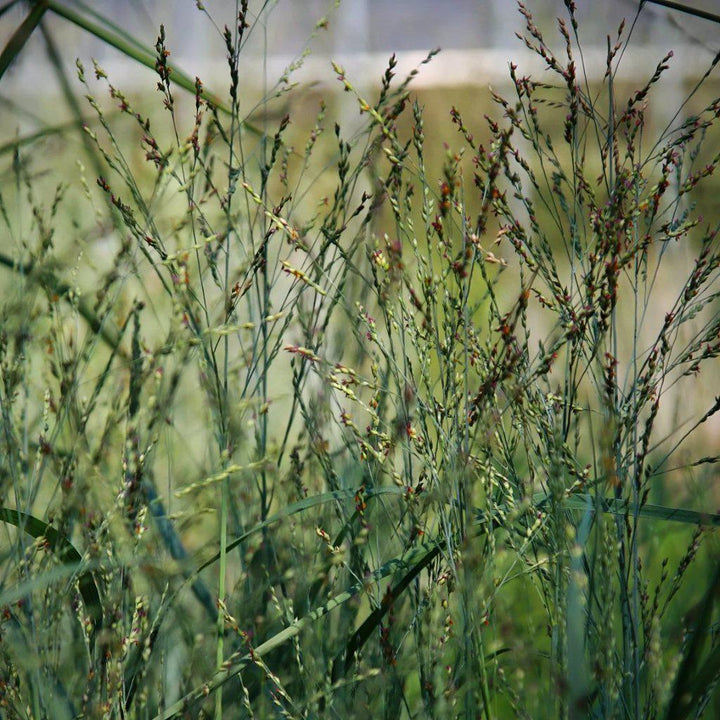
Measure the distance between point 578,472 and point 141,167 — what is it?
184cm

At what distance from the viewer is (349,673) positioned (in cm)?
64

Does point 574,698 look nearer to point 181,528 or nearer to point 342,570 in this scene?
point 181,528

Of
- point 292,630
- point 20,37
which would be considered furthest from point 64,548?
point 20,37

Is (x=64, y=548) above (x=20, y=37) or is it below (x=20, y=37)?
below

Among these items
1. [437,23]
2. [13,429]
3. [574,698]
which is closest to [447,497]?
[574,698]

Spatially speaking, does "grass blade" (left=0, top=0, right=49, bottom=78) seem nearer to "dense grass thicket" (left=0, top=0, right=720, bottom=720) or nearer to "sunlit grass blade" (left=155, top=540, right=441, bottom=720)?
"dense grass thicket" (left=0, top=0, right=720, bottom=720)

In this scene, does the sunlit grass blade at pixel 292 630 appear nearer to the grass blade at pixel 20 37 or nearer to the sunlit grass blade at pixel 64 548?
the sunlit grass blade at pixel 64 548

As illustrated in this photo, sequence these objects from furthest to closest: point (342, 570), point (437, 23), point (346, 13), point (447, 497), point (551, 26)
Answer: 1. point (437, 23)
2. point (551, 26)
3. point (346, 13)
4. point (342, 570)
5. point (447, 497)

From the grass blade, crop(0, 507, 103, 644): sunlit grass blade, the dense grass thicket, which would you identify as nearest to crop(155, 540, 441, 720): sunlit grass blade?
the dense grass thicket

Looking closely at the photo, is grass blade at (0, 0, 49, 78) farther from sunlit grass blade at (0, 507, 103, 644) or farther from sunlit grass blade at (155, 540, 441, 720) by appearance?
sunlit grass blade at (155, 540, 441, 720)

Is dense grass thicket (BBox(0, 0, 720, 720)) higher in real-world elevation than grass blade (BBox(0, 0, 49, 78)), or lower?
lower

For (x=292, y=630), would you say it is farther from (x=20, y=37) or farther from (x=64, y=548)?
(x=20, y=37)

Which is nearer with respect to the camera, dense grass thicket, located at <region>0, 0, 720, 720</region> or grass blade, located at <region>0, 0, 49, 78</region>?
dense grass thicket, located at <region>0, 0, 720, 720</region>

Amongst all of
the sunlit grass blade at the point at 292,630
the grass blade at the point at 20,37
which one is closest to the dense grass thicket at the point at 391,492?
the sunlit grass blade at the point at 292,630
